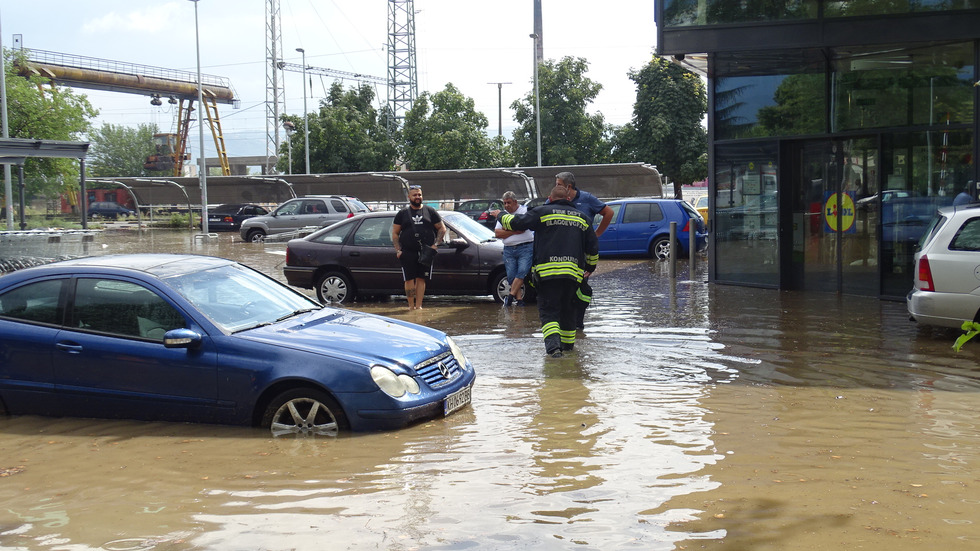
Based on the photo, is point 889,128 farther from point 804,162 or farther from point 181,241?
point 181,241

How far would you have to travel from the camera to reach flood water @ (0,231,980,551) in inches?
181

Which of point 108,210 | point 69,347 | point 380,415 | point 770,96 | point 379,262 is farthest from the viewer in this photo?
point 108,210

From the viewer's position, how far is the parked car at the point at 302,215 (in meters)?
32.4

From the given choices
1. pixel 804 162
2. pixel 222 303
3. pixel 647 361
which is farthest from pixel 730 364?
pixel 804 162

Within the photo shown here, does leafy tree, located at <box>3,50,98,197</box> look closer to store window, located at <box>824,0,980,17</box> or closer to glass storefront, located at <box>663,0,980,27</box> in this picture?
glass storefront, located at <box>663,0,980,27</box>

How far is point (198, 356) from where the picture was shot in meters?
6.59

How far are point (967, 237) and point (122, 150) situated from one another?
103 meters

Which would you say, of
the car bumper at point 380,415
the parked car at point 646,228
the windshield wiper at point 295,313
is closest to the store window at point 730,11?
the parked car at point 646,228

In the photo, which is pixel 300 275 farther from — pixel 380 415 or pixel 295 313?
pixel 380 415

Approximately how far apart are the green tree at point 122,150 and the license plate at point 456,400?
9922 cm

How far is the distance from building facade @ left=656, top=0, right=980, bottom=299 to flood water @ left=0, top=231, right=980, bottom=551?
4.82 metres

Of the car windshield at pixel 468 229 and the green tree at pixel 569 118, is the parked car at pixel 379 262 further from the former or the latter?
the green tree at pixel 569 118

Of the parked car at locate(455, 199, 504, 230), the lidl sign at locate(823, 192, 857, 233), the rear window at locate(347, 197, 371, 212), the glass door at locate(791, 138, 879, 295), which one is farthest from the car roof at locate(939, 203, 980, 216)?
the rear window at locate(347, 197, 371, 212)

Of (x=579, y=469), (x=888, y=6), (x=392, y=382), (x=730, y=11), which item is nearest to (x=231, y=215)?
(x=730, y=11)
